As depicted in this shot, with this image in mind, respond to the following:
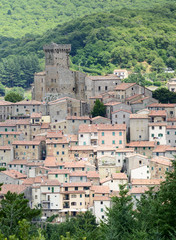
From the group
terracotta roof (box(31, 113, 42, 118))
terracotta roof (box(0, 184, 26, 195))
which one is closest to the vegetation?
terracotta roof (box(31, 113, 42, 118))

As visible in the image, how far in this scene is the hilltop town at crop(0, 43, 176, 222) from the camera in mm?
65562

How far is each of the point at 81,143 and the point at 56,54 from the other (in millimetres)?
15095

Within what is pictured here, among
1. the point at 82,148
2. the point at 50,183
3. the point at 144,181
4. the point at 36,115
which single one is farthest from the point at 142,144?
the point at 36,115

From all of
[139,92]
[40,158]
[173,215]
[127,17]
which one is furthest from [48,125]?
[127,17]

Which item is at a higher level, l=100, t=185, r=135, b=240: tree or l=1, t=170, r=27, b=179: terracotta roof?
l=1, t=170, r=27, b=179: terracotta roof

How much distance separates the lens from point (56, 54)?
271 ft

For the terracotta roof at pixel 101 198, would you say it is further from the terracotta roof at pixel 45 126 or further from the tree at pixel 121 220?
the tree at pixel 121 220

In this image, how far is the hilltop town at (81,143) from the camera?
2581 inches

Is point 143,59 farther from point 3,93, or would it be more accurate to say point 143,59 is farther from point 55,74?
point 55,74

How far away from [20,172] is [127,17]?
2907 inches

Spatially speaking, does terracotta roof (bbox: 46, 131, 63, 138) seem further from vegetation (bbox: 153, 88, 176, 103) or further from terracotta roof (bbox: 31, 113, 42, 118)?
vegetation (bbox: 153, 88, 176, 103)

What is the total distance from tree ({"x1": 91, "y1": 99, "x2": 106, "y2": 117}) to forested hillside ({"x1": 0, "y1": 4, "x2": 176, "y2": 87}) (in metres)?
28.1

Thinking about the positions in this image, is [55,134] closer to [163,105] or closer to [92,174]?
[92,174]

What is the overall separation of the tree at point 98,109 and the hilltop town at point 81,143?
886 mm
